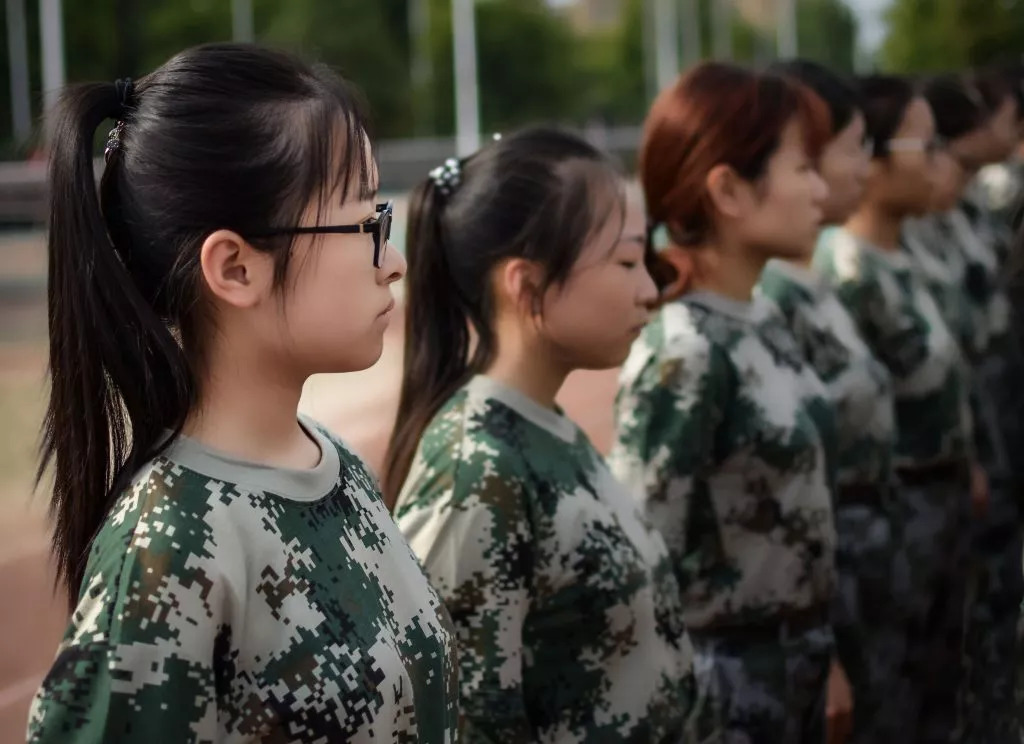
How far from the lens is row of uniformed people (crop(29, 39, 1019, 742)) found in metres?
1.63

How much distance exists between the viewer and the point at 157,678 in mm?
1521

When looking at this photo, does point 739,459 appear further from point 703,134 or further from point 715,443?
point 703,134

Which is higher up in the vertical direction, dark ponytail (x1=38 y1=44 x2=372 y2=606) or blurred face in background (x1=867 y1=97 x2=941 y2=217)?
dark ponytail (x1=38 y1=44 x2=372 y2=606)

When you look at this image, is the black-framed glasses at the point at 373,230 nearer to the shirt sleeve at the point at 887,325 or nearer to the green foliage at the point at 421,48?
the shirt sleeve at the point at 887,325

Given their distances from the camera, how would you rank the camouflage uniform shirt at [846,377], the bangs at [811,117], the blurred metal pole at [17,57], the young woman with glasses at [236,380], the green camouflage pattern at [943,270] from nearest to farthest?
the young woman with glasses at [236,380]
the bangs at [811,117]
the camouflage uniform shirt at [846,377]
the green camouflage pattern at [943,270]
the blurred metal pole at [17,57]

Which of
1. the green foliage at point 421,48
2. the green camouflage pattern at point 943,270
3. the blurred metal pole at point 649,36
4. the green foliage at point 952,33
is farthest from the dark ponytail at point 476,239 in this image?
the blurred metal pole at point 649,36

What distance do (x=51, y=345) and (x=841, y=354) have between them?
266cm

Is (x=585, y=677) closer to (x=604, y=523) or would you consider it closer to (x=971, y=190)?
(x=604, y=523)

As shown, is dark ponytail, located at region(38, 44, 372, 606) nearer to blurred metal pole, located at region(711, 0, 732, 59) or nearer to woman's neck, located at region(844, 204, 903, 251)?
woman's neck, located at region(844, 204, 903, 251)

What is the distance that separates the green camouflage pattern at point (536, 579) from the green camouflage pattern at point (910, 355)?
2.23 metres

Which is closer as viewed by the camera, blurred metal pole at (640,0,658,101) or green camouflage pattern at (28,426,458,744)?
green camouflage pattern at (28,426,458,744)

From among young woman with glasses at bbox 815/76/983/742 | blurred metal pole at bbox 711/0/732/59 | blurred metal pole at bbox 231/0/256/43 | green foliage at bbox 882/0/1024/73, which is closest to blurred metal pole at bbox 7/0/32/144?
blurred metal pole at bbox 231/0/256/43

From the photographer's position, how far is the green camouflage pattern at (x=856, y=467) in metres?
3.92

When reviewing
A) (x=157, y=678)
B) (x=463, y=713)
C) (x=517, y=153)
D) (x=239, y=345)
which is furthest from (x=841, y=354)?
(x=157, y=678)
